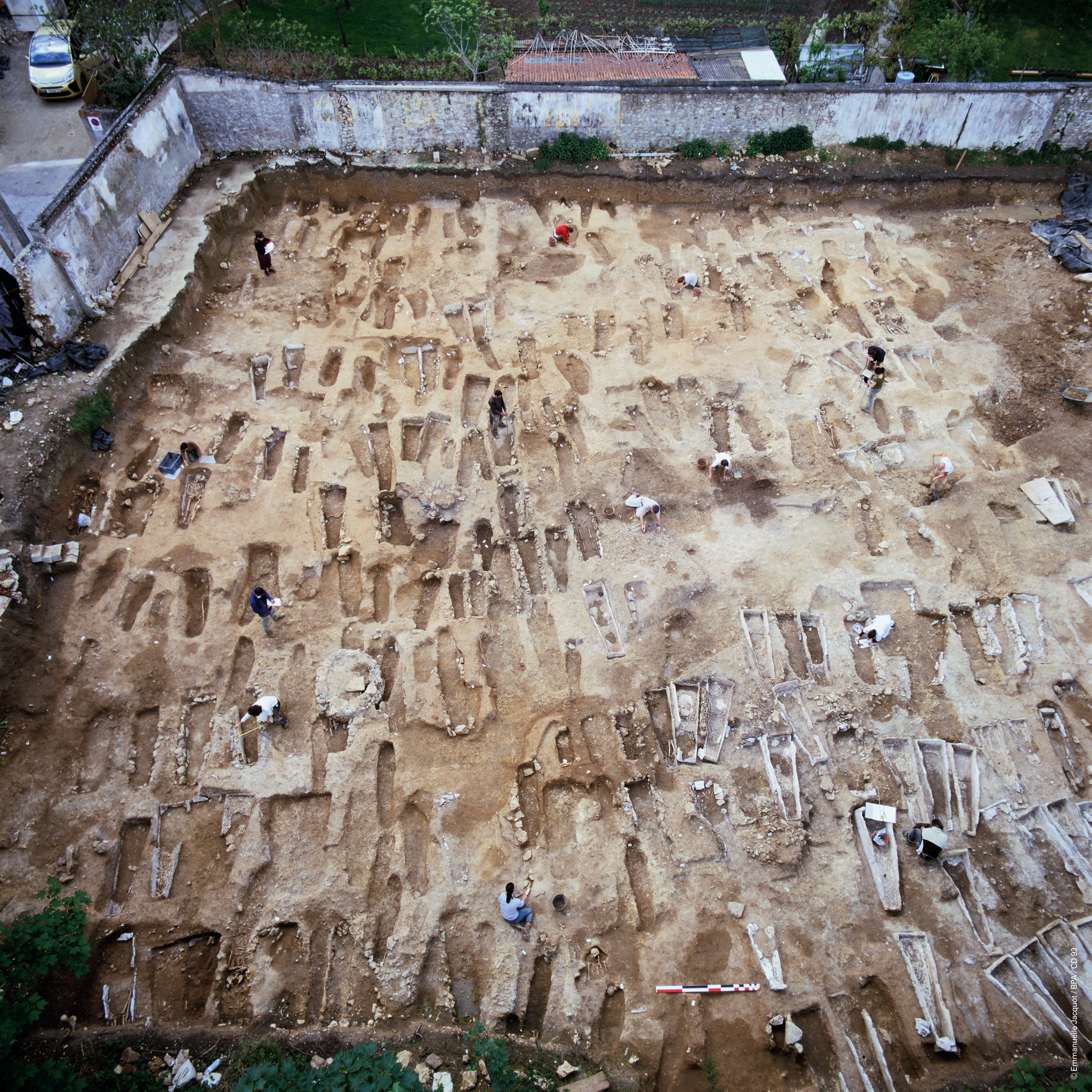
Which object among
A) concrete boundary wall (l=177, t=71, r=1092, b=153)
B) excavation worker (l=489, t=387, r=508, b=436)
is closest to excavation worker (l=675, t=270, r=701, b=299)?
concrete boundary wall (l=177, t=71, r=1092, b=153)

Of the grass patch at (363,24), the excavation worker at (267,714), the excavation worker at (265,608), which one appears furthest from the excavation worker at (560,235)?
the excavation worker at (267,714)

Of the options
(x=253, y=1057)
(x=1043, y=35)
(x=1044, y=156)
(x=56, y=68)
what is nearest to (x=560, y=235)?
(x=1044, y=156)

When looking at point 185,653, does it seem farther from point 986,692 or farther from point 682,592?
point 986,692

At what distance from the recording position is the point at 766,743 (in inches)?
428

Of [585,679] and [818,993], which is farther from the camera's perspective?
[585,679]

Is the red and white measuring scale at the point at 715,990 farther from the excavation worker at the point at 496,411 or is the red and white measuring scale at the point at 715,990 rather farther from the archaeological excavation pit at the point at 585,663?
the excavation worker at the point at 496,411

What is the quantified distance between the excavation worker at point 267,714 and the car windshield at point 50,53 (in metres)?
18.1

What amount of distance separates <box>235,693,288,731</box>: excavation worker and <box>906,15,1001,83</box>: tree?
21520 millimetres

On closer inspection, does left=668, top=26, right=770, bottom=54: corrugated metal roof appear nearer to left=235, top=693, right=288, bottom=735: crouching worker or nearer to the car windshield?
the car windshield

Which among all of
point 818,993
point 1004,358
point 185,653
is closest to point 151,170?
point 185,653

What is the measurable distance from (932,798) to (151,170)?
19825mm

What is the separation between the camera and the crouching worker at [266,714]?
428 inches

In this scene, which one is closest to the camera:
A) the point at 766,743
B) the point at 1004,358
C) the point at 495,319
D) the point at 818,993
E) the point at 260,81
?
the point at 818,993

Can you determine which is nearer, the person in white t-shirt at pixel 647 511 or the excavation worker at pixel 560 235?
the person in white t-shirt at pixel 647 511
